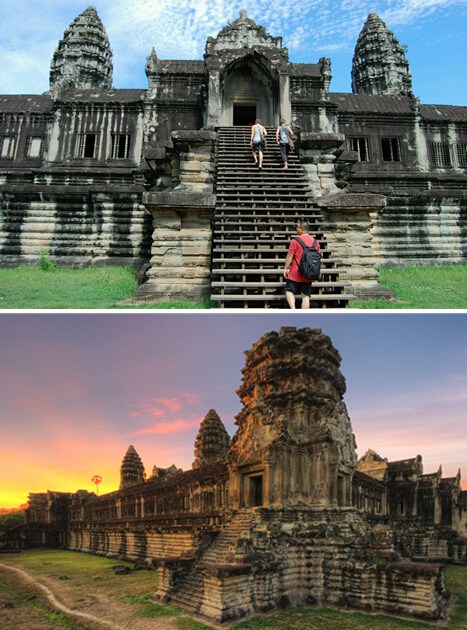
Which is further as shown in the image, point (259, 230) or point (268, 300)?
point (259, 230)

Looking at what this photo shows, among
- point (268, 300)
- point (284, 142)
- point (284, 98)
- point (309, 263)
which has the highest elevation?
point (284, 98)

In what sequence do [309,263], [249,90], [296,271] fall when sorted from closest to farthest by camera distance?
[309,263] < [296,271] < [249,90]

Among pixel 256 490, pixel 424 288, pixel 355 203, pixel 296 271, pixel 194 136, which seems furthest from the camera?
pixel 194 136

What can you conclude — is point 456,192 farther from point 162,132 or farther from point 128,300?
point 162,132

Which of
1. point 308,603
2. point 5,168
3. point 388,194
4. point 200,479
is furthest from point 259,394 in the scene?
point 5,168

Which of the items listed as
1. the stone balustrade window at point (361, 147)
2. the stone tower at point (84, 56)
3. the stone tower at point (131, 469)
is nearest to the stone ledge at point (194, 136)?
the stone balustrade window at point (361, 147)

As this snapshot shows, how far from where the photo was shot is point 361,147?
→ 2652cm

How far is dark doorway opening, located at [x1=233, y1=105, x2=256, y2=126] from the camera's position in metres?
23.0

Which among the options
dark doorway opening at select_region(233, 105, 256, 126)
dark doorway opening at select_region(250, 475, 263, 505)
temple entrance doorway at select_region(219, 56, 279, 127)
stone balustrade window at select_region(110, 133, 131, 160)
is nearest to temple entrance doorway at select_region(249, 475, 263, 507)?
dark doorway opening at select_region(250, 475, 263, 505)

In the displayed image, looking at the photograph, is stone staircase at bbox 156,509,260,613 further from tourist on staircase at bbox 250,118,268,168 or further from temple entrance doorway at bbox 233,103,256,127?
temple entrance doorway at bbox 233,103,256,127

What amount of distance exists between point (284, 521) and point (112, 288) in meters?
7.22

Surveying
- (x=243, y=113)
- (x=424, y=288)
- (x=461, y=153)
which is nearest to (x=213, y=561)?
(x=424, y=288)

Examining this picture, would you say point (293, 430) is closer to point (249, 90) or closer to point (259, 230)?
point (259, 230)

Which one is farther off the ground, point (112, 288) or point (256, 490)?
point (112, 288)
